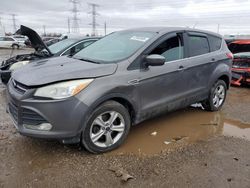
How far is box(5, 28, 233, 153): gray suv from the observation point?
2.97m

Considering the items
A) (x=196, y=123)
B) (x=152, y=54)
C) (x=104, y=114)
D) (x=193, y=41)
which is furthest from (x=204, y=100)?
(x=104, y=114)

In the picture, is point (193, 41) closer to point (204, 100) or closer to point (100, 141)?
point (204, 100)

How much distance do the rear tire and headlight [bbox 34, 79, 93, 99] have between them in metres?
3.14

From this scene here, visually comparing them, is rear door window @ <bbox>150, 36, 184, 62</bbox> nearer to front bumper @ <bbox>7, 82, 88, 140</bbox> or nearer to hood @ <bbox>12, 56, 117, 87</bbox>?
hood @ <bbox>12, 56, 117, 87</bbox>

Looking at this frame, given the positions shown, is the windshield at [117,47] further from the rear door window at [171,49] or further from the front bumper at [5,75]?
the front bumper at [5,75]

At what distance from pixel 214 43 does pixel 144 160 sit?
3.22 meters

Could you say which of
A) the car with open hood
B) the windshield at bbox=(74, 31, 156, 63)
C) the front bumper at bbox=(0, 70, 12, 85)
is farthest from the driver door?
the front bumper at bbox=(0, 70, 12, 85)

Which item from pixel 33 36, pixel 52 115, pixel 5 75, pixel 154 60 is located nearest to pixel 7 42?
pixel 5 75

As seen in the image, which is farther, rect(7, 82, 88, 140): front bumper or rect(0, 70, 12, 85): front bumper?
A: rect(0, 70, 12, 85): front bumper

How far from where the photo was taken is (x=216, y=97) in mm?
5344

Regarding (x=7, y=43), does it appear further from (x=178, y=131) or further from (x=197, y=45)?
(x=178, y=131)

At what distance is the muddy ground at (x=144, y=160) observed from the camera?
284 centimetres

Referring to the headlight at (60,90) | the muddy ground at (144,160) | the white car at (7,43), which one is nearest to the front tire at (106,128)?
the muddy ground at (144,160)

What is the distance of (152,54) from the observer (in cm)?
381
